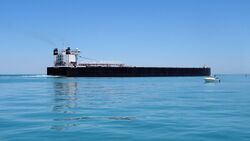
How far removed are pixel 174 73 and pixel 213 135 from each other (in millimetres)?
164205

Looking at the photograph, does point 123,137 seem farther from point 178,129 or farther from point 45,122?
point 45,122

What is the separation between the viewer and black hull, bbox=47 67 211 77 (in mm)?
150250

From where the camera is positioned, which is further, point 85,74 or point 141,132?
point 85,74

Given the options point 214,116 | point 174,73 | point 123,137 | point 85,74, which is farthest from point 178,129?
point 174,73

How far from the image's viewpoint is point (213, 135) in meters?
16.4

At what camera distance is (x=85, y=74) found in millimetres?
150625

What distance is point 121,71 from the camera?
15788 centimetres

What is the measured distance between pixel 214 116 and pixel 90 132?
→ 866 centimetres

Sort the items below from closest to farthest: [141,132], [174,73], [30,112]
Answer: [141,132] < [30,112] < [174,73]

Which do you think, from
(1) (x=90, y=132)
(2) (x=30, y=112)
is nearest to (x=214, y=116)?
(1) (x=90, y=132)

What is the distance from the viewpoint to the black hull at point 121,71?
150250 mm

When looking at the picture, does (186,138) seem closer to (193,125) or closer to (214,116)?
(193,125)

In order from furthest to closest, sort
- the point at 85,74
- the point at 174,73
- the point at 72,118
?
the point at 174,73 < the point at 85,74 < the point at 72,118

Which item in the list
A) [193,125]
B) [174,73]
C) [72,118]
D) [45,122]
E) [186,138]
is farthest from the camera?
[174,73]
